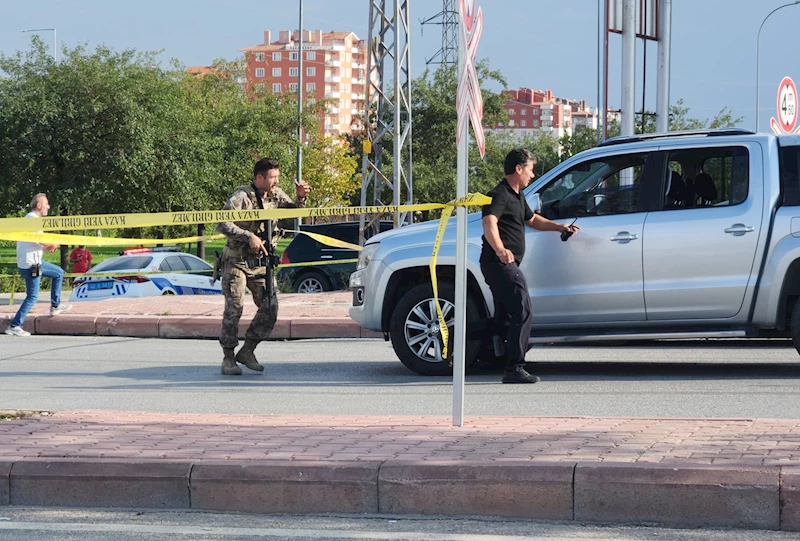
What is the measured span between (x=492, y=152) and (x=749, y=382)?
54865 mm

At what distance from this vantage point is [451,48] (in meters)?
61.2

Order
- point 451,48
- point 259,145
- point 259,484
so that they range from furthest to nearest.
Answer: point 451,48
point 259,145
point 259,484

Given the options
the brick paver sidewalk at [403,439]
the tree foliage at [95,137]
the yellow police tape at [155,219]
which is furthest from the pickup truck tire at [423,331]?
the tree foliage at [95,137]

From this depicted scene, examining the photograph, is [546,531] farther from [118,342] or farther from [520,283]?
[118,342]

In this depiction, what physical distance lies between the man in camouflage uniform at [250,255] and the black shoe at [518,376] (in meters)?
2.18

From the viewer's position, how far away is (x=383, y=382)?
10070mm

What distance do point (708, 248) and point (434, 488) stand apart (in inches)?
197

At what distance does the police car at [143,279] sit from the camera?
21.9 m

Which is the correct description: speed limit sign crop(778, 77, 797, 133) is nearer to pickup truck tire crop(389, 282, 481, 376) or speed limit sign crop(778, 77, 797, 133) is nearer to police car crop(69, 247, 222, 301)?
pickup truck tire crop(389, 282, 481, 376)

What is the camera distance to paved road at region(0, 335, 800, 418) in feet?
27.9

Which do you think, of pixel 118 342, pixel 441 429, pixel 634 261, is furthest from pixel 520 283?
pixel 118 342

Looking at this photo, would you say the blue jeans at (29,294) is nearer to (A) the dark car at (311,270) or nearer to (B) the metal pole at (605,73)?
(B) the metal pole at (605,73)

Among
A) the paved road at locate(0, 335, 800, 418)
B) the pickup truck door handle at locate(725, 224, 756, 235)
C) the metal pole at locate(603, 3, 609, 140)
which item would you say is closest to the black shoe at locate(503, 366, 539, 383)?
the paved road at locate(0, 335, 800, 418)

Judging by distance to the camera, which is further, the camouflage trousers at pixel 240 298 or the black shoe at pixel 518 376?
the camouflage trousers at pixel 240 298
